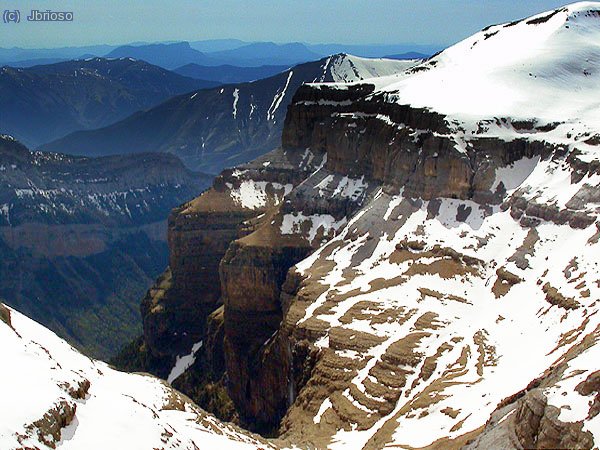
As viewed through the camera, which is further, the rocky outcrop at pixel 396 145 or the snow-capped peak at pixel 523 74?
the snow-capped peak at pixel 523 74

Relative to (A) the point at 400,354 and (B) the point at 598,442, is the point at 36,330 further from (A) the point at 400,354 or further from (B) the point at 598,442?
(B) the point at 598,442

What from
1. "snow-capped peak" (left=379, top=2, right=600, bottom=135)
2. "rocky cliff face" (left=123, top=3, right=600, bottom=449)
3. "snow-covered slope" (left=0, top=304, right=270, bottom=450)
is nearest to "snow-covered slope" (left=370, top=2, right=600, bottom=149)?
"snow-capped peak" (left=379, top=2, right=600, bottom=135)

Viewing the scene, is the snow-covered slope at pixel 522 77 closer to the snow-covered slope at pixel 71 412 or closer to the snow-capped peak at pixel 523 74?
the snow-capped peak at pixel 523 74

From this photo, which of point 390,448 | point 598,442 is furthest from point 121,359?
point 598,442

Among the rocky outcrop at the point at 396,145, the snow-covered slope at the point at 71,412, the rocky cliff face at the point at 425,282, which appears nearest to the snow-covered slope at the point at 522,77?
the rocky cliff face at the point at 425,282

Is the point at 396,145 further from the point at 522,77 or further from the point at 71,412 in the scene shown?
the point at 71,412

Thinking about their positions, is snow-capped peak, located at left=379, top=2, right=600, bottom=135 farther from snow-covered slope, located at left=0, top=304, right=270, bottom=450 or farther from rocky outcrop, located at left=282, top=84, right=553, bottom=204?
snow-covered slope, located at left=0, top=304, right=270, bottom=450
